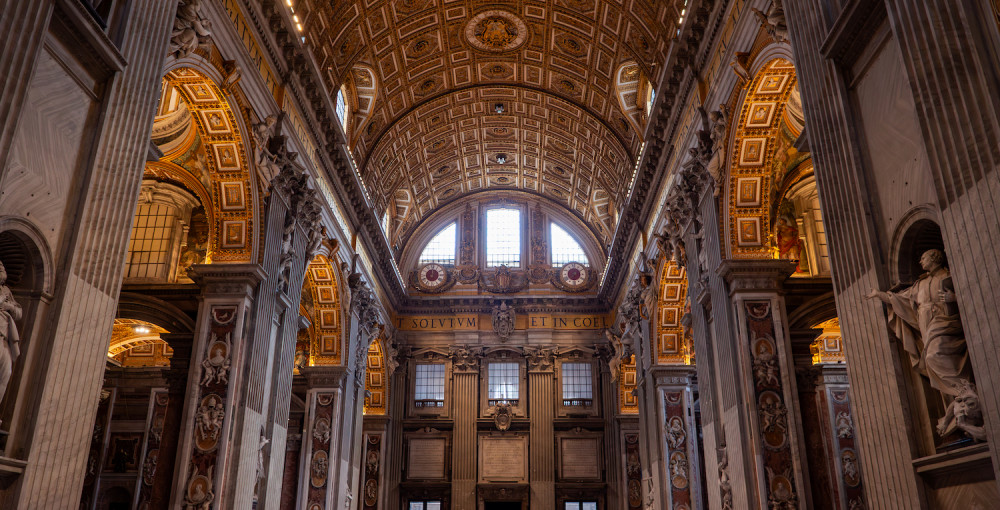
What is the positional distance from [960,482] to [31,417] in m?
7.91

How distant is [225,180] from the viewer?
44.7 ft

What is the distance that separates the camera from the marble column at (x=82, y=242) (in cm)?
638

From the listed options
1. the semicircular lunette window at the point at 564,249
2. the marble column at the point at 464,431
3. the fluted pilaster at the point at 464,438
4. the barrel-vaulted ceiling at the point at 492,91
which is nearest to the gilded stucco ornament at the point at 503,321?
the marble column at the point at 464,431

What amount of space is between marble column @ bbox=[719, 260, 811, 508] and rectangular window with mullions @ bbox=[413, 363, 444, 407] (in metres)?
16.8

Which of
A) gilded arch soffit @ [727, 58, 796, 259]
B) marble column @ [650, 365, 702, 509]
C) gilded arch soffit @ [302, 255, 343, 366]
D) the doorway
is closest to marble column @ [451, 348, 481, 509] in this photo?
the doorway

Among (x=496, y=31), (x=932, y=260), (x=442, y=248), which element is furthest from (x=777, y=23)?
(x=442, y=248)

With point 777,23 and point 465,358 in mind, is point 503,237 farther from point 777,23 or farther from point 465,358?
point 777,23

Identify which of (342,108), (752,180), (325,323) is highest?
(342,108)

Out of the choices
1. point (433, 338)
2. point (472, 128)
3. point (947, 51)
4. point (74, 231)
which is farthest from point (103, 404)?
point (947, 51)

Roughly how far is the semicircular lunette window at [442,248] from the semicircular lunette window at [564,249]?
4074 millimetres

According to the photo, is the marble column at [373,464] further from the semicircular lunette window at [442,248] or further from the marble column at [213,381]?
the marble column at [213,381]

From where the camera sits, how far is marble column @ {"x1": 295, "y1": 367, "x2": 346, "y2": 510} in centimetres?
1930

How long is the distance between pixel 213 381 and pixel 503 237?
1887cm

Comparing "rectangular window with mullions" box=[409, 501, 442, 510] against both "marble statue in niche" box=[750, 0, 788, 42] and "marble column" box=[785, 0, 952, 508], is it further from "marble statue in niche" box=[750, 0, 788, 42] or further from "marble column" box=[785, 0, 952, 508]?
"marble column" box=[785, 0, 952, 508]
